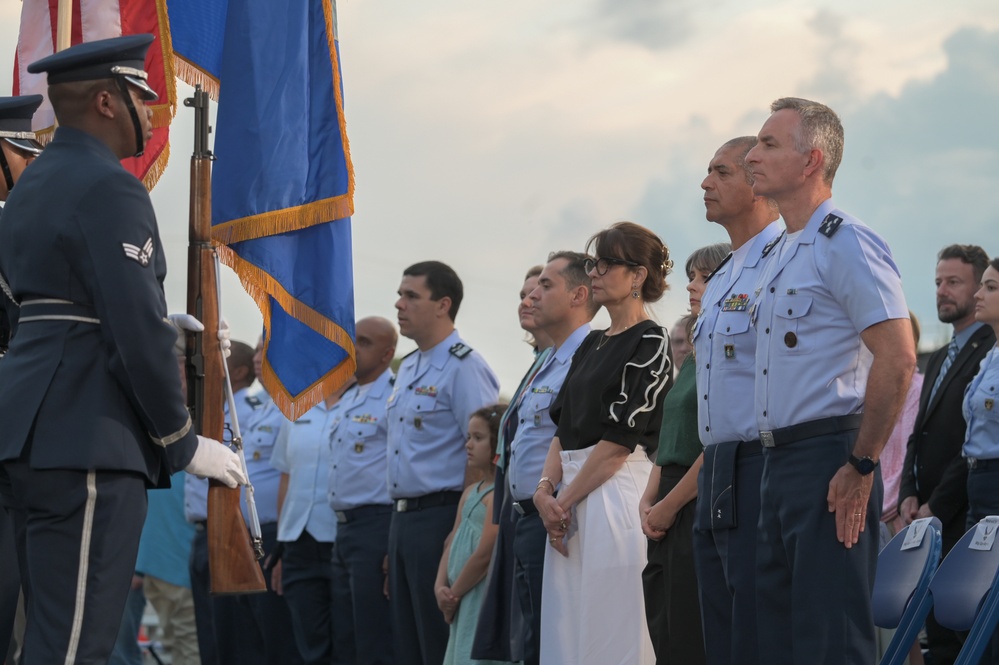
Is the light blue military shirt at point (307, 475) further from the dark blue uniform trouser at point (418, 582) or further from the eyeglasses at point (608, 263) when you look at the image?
the eyeglasses at point (608, 263)

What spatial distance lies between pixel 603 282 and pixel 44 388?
272cm

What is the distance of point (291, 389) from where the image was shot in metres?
5.82

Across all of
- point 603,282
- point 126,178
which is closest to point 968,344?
point 603,282

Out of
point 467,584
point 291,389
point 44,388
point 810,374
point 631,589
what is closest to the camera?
point 44,388

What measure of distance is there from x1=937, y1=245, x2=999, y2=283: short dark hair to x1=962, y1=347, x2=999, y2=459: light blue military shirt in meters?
0.86

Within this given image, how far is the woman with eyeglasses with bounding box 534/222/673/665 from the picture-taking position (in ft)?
17.6

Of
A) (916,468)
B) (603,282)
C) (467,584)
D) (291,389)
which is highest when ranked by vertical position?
(603,282)

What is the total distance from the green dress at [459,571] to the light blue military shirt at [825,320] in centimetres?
263

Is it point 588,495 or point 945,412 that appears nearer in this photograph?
point 588,495

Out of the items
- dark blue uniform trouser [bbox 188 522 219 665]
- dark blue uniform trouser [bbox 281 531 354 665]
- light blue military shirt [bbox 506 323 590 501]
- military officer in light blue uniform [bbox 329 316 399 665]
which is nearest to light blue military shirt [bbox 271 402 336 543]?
dark blue uniform trouser [bbox 281 531 354 665]

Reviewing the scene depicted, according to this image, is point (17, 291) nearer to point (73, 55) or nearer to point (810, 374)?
point (73, 55)

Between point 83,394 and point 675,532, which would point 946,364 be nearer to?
point 675,532

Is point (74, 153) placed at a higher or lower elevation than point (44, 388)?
higher

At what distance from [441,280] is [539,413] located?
1.80 metres
